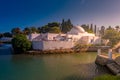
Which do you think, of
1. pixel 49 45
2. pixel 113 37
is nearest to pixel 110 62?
pixel 49 45

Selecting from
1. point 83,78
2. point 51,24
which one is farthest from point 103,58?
point 51,24

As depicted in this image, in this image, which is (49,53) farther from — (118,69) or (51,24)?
(51,24)

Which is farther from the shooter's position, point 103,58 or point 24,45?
point 24,45

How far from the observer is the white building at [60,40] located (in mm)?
29531

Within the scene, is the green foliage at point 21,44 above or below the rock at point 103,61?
above

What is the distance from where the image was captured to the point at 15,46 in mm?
28172

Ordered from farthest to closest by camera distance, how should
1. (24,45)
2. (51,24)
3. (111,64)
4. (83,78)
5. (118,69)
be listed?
(51,24) → (24,45) → (111,64) → (118,69) → (83,78)

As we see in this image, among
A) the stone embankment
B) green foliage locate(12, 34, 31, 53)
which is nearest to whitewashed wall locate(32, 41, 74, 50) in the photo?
green foliage locate(12, 34, 31, 53)

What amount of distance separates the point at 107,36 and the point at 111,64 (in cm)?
2434

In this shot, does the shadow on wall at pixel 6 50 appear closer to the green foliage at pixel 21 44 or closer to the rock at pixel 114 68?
the green foliage at pixel 21 44

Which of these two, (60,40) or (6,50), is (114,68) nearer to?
(60,40)

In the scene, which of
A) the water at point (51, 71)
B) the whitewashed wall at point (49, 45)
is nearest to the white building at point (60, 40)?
the whitewashed wall at point (49, 45)

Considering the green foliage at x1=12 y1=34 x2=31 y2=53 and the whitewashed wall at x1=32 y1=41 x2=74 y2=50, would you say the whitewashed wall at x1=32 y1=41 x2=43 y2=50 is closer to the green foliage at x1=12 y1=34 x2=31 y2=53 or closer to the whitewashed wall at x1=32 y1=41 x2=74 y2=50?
the whitewashed wall at x1=32 y1=41 x2=74 y2=50

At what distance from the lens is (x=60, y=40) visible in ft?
106
